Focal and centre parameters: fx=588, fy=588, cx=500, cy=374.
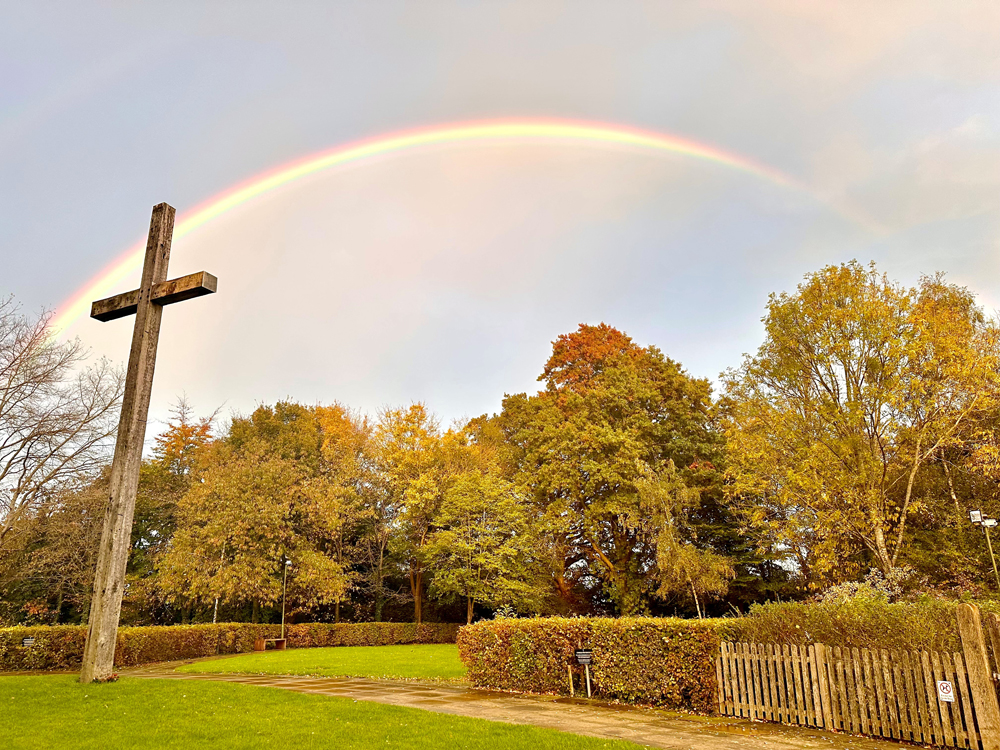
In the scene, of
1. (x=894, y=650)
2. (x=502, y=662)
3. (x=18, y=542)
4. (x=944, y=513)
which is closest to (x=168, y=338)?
(x=18, y=542)

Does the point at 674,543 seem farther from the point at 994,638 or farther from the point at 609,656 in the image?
the point at 994,638

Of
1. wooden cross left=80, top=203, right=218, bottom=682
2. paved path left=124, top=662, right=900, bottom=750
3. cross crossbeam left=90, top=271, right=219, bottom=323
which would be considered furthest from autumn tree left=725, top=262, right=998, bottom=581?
wooden cross left=80, top=203, right=218, bottom=682

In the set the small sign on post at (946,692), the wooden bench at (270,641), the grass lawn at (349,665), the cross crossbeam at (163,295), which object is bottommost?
the wooden bench at (270,641)

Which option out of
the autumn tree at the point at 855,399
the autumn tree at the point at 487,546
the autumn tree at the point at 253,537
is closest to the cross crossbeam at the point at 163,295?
the autumn tree at the point at 855,399

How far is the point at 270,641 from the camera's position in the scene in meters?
23.6

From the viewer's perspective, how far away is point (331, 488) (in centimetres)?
2691

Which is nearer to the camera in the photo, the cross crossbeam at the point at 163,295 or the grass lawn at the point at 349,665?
the cross crossbeam at the point at 163,295

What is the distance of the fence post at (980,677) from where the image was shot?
6.43 m

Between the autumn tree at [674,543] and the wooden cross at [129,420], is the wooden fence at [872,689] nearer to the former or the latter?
the wooden cross at [129,420]

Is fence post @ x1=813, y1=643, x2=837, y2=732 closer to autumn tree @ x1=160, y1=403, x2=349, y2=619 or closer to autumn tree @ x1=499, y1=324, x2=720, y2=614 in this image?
autumn tree @ x1=499, y1=324, x2=720, y2=614

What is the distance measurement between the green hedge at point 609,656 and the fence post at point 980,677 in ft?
10.7

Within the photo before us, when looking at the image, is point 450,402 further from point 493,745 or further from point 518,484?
point 493,745

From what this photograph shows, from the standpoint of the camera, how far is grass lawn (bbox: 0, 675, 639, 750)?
19.2 feet

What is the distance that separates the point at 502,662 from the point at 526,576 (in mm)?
15084
